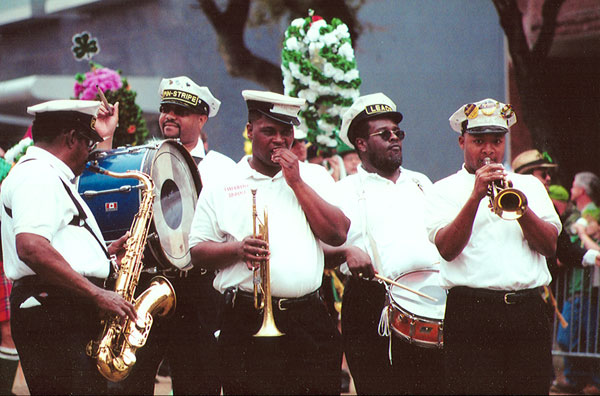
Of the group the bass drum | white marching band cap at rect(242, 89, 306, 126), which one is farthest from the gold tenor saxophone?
white marching band cap at rect(242, 89, 306, 126)

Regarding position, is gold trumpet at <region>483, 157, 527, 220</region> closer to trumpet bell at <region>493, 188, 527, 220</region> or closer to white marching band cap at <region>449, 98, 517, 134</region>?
trumpet bell at <region>493, 188, 527, 220</region>

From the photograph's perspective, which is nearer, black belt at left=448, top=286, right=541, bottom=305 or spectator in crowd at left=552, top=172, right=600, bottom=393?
black belt at left=448, top=286, right=541, bottom=305

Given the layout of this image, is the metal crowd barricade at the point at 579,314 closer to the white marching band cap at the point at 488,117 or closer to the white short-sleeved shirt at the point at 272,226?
the white marching band cap at the point at 488,117

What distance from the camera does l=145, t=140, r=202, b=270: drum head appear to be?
246 inches

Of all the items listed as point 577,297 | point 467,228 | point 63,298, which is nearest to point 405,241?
point 467,228

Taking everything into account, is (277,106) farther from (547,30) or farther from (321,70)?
(547,30)

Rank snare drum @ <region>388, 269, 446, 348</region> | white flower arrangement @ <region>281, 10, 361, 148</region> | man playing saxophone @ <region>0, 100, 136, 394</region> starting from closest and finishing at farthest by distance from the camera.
→ man playing saxophone @ <region>0, 100, 136, 394</region>, snare drum @ <region>388, 269, 446, 348</region>, white flower arrangement @ <region>281, 10, 361, 148</region>

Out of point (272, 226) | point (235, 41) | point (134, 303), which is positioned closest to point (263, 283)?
point (272, 226)

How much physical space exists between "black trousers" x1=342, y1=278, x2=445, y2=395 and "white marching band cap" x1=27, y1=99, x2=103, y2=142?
2286 mm

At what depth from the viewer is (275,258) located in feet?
17.1

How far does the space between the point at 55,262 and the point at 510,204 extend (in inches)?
101

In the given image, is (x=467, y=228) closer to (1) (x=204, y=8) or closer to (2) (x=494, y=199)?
(2) (x=494, y=199)

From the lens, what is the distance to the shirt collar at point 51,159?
205 inches

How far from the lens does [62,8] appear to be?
521 inches
